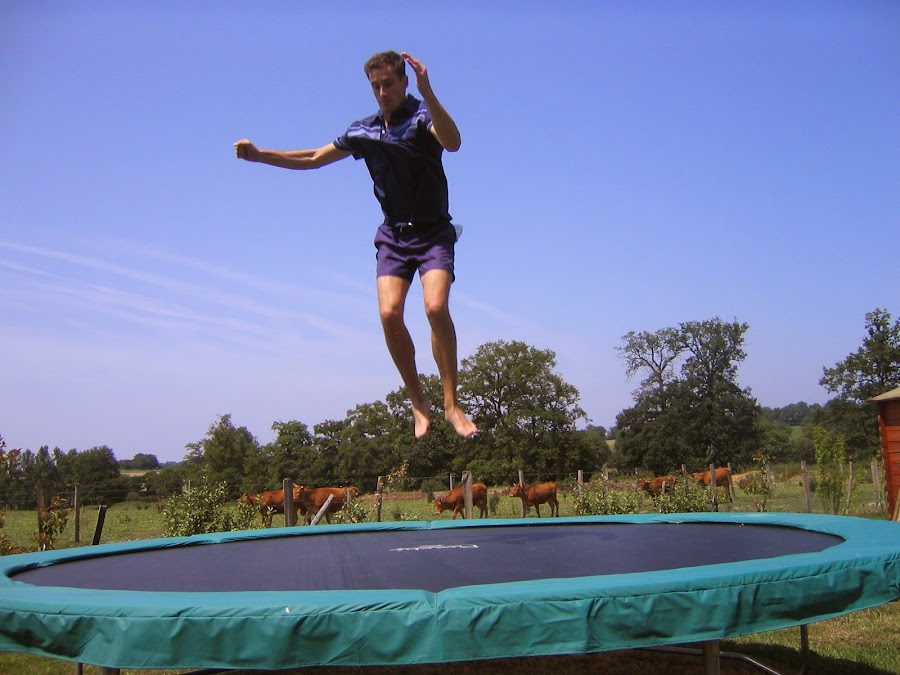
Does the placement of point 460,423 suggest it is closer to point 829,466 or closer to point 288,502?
point 288,502

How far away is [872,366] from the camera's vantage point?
86.3ft

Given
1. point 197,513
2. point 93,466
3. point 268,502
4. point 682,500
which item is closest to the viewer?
point 197,513

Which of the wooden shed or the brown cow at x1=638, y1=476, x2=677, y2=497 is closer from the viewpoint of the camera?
the wooden shed

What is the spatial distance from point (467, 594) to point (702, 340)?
108ft

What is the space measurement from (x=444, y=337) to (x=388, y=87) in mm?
762

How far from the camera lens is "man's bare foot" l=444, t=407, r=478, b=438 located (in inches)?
96.6

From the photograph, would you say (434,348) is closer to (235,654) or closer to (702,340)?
(235,654)

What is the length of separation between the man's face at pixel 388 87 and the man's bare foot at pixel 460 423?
960mm

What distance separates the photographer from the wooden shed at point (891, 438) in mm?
6477

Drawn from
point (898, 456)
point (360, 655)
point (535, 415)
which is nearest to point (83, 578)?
point (360, 655)

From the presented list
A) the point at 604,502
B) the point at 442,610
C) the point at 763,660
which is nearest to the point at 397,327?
the point at 442,610

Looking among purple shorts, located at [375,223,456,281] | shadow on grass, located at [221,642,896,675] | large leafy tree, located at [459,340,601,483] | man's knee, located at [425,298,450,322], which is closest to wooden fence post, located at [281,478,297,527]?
shadow on grass, located at [221,642,896,675]

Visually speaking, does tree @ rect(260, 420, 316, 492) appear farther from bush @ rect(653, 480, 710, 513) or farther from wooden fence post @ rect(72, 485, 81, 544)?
bush @ rect(653, 480, 710, 513)

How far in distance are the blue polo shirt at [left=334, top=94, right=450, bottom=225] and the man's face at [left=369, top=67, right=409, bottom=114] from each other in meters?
0.05
